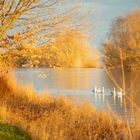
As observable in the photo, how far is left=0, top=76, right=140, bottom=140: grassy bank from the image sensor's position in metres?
9.71

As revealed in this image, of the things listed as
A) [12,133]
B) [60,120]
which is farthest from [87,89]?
[12,133]

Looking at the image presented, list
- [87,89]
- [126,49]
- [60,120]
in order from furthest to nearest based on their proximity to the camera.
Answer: [87,89]
[60,120]
[126,49]

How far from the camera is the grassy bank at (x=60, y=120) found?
382 inches

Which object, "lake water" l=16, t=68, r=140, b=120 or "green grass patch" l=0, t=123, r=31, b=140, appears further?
"lake water" l=16, t=68, r=140, b=120

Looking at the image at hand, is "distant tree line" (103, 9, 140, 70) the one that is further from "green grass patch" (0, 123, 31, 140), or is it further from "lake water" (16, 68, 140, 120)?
"green grass patch" (0, 123, 31, 140)

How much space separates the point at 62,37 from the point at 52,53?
0.52m

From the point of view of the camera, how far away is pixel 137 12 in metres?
10.5

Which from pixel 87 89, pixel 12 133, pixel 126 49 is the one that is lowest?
pixel 12 133

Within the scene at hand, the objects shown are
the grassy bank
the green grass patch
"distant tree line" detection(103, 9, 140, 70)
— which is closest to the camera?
the green grass patch

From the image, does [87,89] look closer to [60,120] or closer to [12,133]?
[60,120]

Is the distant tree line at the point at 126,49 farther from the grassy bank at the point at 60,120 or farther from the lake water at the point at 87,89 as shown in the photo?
the grassy bank at the point at 60,120

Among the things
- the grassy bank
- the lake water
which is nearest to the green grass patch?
the grassy bank

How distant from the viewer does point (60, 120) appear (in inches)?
453

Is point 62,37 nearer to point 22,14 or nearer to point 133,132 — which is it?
point 22,14
